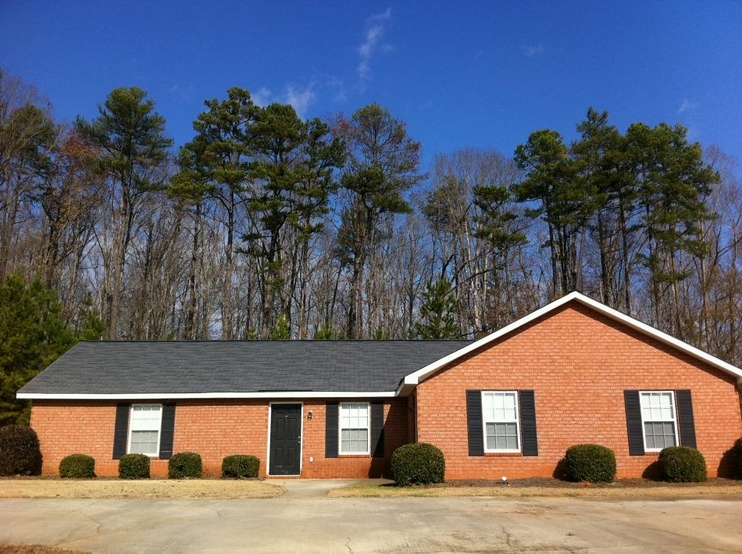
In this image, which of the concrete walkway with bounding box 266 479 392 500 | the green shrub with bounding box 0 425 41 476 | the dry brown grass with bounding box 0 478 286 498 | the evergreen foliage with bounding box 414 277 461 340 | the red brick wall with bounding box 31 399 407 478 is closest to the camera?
the dry brown grass with bounding box 0 478 286 498

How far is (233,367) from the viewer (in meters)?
20.8

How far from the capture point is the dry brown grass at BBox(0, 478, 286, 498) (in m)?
13.3

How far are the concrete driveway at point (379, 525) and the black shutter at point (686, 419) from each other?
12.8 ft

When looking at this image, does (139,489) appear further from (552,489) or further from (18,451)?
(552,489)

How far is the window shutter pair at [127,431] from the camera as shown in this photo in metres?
18.5

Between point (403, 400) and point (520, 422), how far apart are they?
3936 millimetres

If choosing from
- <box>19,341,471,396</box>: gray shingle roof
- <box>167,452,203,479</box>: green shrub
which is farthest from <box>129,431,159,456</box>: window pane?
<box>19,341,471,396</box>: gray shingle roof

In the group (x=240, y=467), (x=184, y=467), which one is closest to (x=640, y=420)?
(x=240, y=467)

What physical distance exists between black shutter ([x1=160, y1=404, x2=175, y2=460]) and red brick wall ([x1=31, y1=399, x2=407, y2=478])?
0.42ft

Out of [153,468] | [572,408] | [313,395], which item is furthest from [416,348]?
[153,468]

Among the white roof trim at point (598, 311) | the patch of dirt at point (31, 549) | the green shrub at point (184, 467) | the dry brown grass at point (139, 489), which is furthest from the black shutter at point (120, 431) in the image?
the patch of dirt at point (31, 549)

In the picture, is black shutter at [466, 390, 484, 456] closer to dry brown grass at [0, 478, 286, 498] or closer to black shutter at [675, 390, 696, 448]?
dry brown grass at [0, 478, 286, 498]

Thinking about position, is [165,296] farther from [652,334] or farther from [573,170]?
[652,334]

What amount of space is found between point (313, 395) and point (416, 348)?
5.42m
